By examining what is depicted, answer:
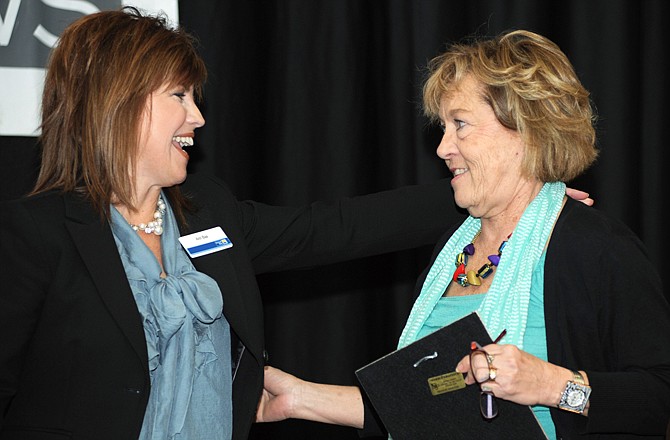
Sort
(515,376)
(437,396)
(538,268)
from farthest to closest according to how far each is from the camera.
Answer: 1. (538,268)
2. (437,396)
3. (515,376)

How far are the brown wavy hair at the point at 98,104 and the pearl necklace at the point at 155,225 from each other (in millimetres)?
60

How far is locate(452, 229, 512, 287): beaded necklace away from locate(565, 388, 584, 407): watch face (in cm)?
43

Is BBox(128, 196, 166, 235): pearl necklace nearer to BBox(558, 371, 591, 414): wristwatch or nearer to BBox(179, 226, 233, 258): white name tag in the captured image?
BBox(179, 226, 233, 258): white name tag

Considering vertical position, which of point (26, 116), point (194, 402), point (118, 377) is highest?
point (26, 116)

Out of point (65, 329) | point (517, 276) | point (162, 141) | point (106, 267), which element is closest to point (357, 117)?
point (162, 141)

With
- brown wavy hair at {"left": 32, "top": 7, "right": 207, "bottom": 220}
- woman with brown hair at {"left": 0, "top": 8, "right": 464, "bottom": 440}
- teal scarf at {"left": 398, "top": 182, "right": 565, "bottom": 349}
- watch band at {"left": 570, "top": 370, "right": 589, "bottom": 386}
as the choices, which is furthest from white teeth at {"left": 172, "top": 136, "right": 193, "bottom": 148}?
watch band at {"left": 570, "top": 370, "right": 589, "bottom": 386}

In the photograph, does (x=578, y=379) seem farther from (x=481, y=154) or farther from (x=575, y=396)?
(x=481, y=154)

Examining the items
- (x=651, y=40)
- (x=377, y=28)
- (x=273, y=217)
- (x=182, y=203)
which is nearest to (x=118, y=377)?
(x=182, y=203)

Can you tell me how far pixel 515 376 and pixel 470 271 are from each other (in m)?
0.49

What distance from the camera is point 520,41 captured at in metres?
2.13

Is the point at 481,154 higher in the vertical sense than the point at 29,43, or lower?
lower

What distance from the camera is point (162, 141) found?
83.0 inches

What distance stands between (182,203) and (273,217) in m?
0.28

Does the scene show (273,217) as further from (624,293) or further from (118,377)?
(624,293)
